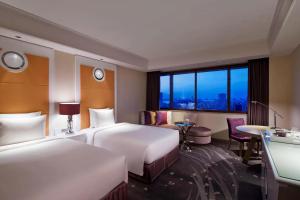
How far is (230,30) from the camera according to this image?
120 inches

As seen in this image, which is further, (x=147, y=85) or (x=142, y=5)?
(x=147, y=85)

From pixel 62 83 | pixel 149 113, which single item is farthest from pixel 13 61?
pixel 149 113

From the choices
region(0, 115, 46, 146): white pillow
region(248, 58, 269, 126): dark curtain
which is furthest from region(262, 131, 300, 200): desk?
region(0, 115, 46, 146): white pillow

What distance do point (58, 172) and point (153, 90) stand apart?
4758mm

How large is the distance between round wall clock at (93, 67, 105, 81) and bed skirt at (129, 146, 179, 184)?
9.03 ft

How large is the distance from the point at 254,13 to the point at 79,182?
343cm

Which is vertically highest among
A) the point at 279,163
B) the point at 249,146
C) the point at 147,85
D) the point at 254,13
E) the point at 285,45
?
the point at 254,13

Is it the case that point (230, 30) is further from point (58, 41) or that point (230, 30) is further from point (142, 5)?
point (58, 41)

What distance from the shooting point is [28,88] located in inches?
115

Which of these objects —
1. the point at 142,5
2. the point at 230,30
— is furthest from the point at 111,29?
the point at 230,30

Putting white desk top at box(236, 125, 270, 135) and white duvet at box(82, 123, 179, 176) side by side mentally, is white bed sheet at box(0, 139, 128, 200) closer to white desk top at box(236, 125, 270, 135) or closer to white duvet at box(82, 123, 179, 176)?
white duvet at box(82, 123, 179, 176)

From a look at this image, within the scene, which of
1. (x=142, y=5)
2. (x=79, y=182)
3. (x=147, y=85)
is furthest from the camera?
(x=147, y=85)

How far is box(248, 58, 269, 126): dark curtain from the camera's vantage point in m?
3.98

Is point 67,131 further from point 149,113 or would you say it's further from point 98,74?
point 149,113
